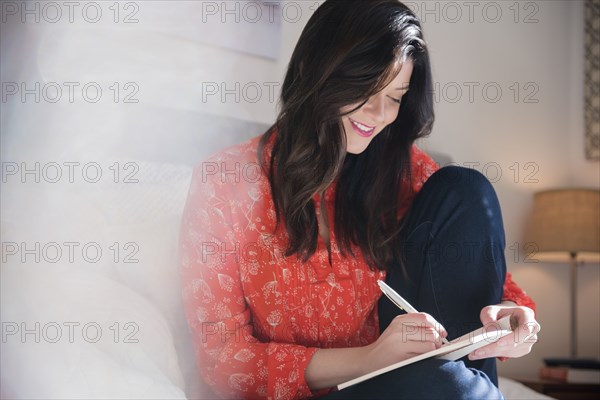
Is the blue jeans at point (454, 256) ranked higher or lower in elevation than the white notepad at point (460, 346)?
higher

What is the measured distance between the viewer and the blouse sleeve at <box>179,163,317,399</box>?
102cm

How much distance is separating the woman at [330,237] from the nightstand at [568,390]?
0.72 meters

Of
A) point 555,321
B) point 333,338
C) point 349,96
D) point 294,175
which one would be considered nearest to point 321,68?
point 349,96

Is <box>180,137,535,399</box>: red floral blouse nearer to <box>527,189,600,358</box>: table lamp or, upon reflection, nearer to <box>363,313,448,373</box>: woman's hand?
<box>363,313,448,373</box>: woman's hand

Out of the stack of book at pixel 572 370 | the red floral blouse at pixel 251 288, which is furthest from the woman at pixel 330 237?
the stack of book at pixel 572 370

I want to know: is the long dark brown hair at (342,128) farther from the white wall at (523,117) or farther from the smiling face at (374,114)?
the white wall at (523,117)

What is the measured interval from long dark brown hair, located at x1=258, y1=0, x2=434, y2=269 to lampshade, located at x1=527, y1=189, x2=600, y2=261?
0.86m

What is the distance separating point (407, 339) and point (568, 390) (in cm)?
102

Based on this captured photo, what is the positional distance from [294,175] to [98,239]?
401 millimetres

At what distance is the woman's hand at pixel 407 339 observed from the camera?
0.91m

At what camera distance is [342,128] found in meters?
1.12

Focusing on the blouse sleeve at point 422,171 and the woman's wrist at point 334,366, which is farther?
the blouse sleeve at point 422,171

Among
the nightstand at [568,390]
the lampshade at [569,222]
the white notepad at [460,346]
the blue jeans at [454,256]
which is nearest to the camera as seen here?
the white notepad at [460,346]

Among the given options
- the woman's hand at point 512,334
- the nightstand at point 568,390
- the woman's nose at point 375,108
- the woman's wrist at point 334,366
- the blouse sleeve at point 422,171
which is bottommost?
the nightstand at point 568,390
